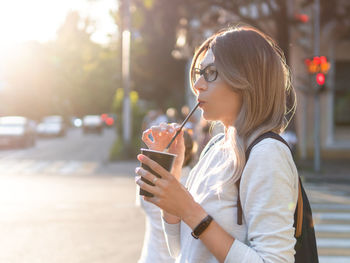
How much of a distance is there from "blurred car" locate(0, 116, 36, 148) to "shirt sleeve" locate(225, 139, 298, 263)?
84.6ft

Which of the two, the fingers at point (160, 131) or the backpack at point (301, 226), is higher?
the fingers at point (160, 131)

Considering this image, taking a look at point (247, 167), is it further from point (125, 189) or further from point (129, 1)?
Answer: point (129, 1)

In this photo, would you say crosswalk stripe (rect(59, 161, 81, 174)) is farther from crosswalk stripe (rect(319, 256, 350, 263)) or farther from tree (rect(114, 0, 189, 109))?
tree (rect(114, 0, 189, 109))

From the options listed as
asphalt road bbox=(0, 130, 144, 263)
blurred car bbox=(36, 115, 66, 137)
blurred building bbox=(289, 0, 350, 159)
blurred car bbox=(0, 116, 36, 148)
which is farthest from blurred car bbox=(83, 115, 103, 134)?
asphalt road bbox=(0, 130, 144, 263)

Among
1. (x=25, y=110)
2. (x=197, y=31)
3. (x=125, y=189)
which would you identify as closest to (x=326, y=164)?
(x=197, y=31)

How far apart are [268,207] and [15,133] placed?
26.2m

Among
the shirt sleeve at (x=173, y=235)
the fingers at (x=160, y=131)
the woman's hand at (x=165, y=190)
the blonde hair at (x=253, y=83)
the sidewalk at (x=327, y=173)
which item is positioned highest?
the blonde hair at (x=253, y=83)

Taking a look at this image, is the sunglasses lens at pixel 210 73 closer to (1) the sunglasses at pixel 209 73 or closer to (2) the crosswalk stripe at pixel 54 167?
(1) the sunglasses at pixel 209 73

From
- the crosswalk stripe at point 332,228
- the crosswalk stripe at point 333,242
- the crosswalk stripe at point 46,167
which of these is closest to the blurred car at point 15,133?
the crosswalk stripe at point 46,167

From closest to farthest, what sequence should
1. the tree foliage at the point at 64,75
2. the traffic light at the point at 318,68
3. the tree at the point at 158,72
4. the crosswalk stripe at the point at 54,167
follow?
the tree foliage at the point at 64,75 → the traffic light at the point at 318,68 → the crosswalk stripe at the point at 54,167 → the tree at the point at 158,72

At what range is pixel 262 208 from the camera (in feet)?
4.72

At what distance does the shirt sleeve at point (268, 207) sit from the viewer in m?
1.44

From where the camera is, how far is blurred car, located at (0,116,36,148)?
85.3 ft

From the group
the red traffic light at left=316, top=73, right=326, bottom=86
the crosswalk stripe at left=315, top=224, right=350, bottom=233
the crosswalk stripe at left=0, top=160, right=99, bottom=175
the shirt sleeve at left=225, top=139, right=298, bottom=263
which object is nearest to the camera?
the shirt sleeve at left=225, top=139, right=298, bottom=263
